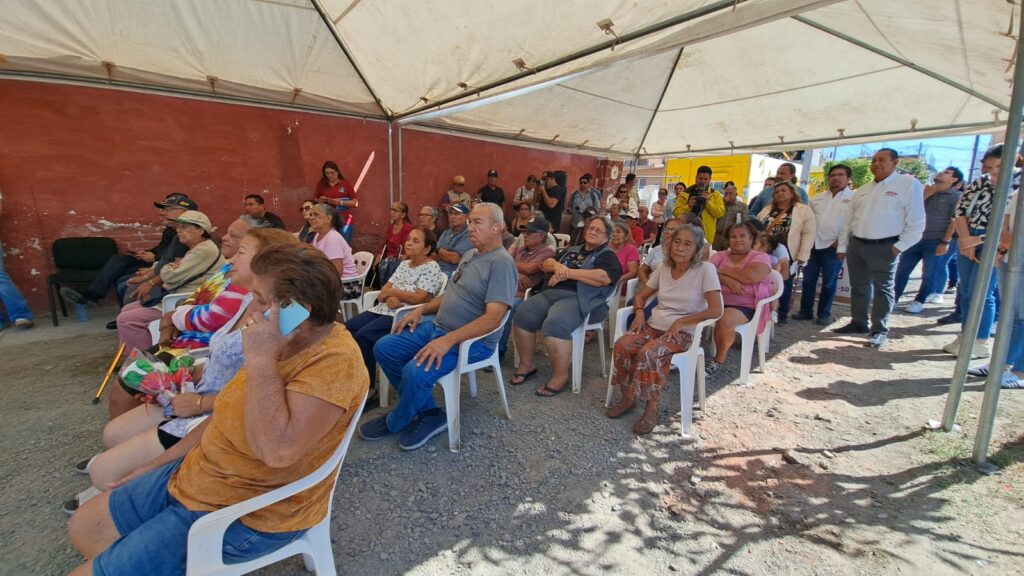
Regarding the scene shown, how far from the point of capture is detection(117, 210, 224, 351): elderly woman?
2.88 metres

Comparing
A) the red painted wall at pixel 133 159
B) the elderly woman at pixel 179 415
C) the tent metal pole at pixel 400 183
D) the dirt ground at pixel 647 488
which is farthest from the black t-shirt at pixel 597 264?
the red painted wall at pixel 133 159

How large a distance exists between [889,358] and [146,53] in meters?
7.73

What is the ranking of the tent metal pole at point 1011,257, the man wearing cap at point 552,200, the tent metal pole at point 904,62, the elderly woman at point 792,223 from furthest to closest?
the man wearing cap at point 552,200
the elderly woman at point 792,223
the tent metal pole at point 904,62
the tent metal pole at point 1011,257

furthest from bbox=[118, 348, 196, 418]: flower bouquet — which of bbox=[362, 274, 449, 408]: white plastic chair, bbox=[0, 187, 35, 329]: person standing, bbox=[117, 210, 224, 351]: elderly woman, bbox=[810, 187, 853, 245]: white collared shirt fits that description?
bbox=[810, 187, 853, 245]: white collared shirt

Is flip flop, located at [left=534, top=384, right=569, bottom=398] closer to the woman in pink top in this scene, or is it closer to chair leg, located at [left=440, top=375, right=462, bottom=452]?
chair leg, located at [left=440, top=375, right=462, bottom=452]

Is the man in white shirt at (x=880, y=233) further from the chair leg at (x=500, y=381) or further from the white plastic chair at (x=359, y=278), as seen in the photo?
the white plastic chair at (x=359, y=278)

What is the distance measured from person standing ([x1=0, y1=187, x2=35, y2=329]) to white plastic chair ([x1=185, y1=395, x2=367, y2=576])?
527 centimetres

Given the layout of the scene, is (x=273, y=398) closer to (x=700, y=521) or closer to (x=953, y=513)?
(x=700, y=521)

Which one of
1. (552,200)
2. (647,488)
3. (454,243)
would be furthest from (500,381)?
(552,200)

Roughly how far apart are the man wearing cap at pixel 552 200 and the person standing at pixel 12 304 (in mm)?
6850

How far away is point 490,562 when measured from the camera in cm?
177

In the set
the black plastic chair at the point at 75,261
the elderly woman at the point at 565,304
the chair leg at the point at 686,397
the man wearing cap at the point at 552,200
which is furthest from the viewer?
the man wearing cap at the point at 552,200

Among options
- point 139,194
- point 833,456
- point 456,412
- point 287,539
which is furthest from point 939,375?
point 139,194

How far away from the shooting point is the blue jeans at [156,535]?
1.12 meters
